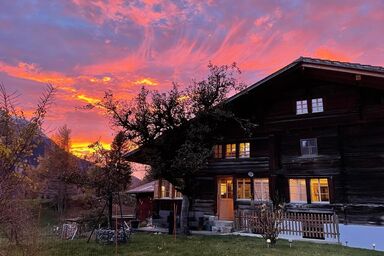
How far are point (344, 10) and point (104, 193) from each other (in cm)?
1564

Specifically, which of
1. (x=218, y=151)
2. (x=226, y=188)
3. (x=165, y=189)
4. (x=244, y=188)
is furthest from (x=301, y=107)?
(x=165, y=189)

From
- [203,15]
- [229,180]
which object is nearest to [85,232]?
[229,180]

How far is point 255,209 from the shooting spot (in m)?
20.4

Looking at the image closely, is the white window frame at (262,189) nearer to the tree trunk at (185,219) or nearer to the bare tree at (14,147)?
the tree trunk at (185,219)

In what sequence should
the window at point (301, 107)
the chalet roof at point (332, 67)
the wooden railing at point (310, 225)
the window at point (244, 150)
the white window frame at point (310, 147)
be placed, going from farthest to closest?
the window at point (244, 150) < the window at point (301, 107) < the white window frame at point (310, 147) < the wooden railing at point (310, 225) < the chalet roof at point (332, 67)

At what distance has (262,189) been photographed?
820 inches

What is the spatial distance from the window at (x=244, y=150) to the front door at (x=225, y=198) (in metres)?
1.85

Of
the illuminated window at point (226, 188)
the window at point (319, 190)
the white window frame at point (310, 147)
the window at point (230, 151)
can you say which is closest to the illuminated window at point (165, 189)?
the illuminated window at point (226, 188)

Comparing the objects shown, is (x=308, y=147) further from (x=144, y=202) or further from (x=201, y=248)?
(x=144, y=202)

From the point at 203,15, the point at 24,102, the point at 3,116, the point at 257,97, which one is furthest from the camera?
the point at 257,97

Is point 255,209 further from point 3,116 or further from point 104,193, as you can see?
point 3,116

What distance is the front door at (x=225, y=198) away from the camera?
22.6 metres

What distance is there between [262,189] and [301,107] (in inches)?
210

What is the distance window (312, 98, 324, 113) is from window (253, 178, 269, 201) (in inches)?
194
